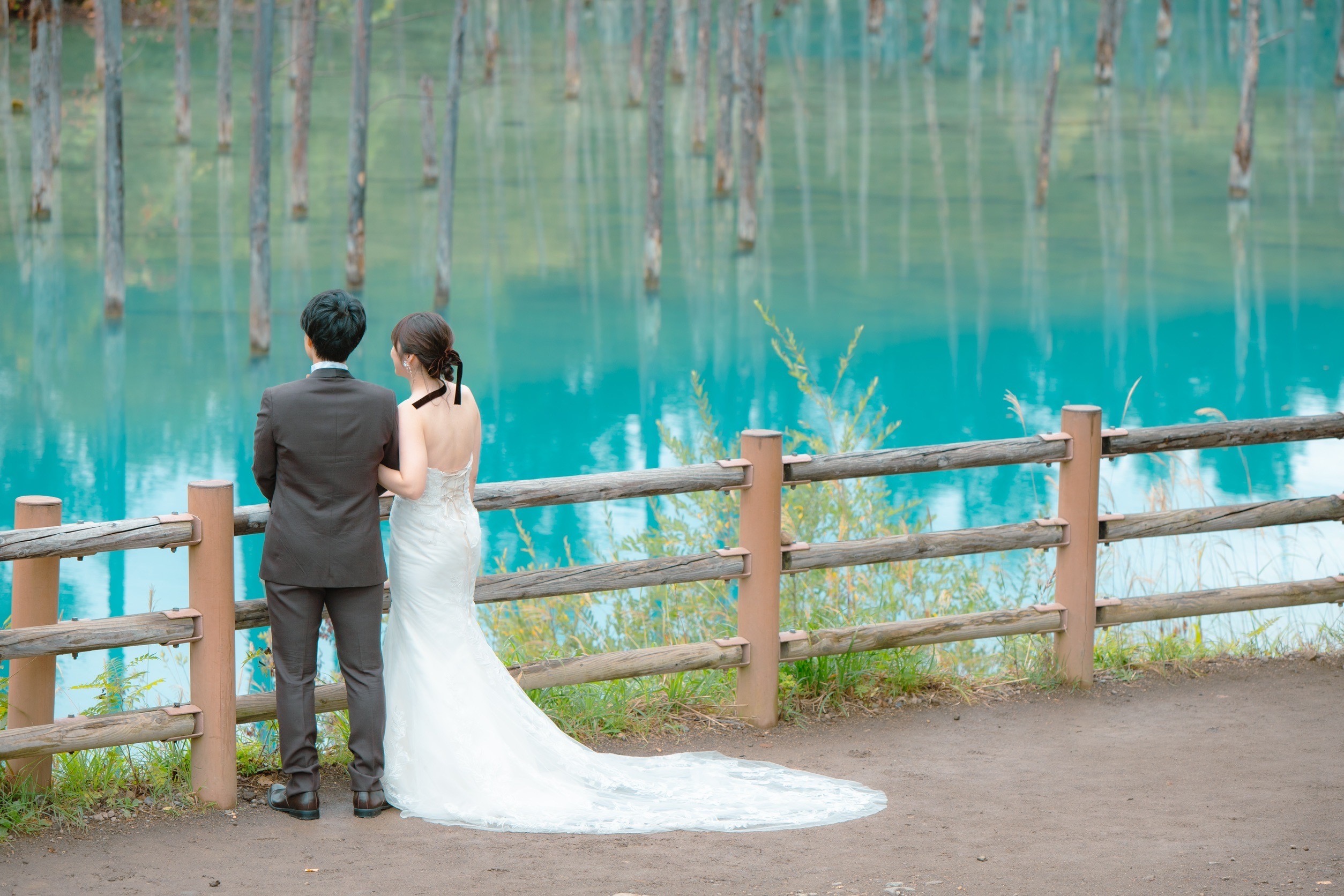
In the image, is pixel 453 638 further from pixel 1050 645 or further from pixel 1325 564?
pixel 1325 564

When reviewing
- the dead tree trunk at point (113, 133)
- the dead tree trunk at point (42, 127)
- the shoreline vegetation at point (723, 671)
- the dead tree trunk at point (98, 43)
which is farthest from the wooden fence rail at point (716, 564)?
the dead tree trunk at point (98, 43)

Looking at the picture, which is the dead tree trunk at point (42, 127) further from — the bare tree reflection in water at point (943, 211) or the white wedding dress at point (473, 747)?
the white wedding dress at point (473, 747)

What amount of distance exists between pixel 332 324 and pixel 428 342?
31 cm

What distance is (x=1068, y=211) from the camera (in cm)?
2642

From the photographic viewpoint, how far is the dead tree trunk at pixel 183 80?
83.8 feet

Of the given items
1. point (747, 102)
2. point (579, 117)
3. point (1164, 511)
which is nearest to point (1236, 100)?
point (579, 117)

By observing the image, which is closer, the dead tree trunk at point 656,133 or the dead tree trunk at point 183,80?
the dead tree trunk at point 656,133

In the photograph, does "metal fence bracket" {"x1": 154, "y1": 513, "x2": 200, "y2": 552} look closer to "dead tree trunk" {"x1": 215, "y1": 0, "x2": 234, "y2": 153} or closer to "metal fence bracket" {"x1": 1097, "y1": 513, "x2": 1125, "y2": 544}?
"metal fence bracket" {"x1": 1097, "y1": 513, "x2": 1125, "y2": 544}

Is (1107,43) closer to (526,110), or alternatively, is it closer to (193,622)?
(526,110)

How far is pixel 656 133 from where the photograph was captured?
61.7 ft

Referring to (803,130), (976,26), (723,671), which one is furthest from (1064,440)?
(976,26)

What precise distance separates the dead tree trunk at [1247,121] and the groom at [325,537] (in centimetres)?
2238

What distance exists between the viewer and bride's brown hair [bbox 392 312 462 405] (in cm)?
454

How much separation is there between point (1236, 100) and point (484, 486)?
118 ft
